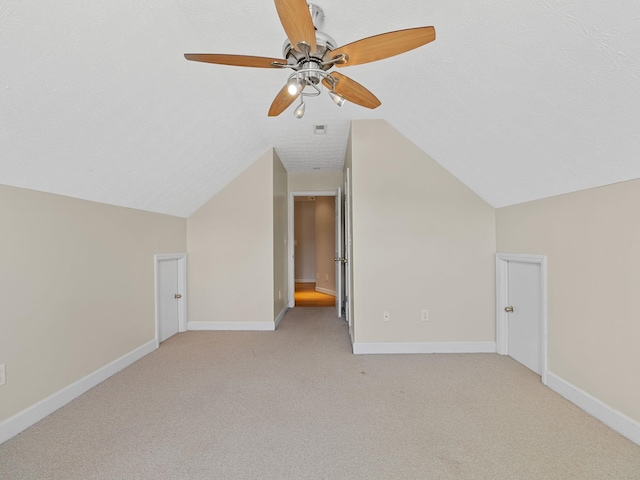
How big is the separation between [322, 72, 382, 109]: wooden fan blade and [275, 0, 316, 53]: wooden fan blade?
0.26 m

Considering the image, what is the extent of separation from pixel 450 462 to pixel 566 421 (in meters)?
0.93

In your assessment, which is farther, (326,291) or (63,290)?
(326,291)

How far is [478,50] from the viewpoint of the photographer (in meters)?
1.86

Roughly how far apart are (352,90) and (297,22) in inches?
22.6

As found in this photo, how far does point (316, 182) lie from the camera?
5.68 meters

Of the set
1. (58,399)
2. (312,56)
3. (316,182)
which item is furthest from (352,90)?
(316,182)

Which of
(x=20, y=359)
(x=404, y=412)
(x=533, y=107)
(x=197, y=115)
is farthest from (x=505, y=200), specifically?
(x=20, y=359)

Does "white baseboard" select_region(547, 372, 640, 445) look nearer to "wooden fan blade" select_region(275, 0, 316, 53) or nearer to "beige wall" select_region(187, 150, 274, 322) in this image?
"wooden fan blade" select_region(275, 0, 316, 53)

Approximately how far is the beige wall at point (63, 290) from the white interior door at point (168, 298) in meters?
0.42

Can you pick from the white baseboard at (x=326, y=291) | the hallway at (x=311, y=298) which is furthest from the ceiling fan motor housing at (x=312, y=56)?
the white baseboard at (x=326, y=291)

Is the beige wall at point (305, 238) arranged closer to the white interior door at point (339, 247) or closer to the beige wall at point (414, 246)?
the white interior door at point (339, 247)

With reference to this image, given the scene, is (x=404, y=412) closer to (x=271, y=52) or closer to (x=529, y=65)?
(x=529, y=65)

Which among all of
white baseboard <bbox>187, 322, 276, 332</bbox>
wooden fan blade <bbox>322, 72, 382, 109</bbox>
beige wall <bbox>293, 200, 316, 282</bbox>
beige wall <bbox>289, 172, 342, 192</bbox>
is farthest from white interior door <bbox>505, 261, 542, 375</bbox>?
beige wall <bbox>293, 200, 316, 282</bbox>

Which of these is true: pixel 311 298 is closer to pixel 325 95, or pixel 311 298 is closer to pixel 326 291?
pixel 326 291
